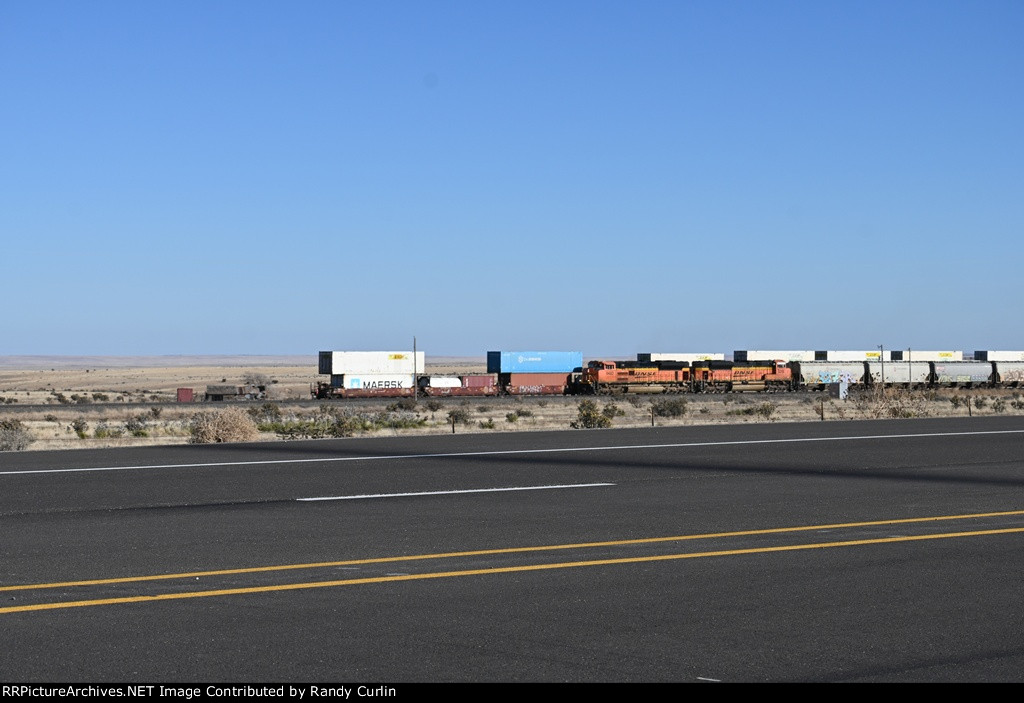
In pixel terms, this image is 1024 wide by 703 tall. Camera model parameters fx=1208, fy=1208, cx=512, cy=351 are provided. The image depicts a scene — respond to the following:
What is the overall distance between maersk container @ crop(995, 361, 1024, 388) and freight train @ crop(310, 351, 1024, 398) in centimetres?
18

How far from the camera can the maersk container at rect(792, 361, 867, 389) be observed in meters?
98.4

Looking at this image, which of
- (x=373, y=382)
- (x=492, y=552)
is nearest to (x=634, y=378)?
(x=373, y=382)

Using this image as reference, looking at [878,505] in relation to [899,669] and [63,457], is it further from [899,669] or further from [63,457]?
[63,457]

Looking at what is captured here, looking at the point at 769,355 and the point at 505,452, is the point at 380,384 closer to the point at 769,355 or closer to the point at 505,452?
the point at 769,355

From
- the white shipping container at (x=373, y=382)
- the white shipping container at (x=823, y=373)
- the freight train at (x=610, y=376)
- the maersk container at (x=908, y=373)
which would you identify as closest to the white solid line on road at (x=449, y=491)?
the freight train at (x=610, y=376)

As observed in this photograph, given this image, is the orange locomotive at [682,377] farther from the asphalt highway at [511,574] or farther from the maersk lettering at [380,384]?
the asphalt highway at [511,574]

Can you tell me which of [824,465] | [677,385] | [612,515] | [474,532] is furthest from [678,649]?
[677,385]

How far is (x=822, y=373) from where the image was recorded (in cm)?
9869

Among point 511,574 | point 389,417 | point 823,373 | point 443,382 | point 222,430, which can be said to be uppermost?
point 823,373

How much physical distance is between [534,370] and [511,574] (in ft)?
286

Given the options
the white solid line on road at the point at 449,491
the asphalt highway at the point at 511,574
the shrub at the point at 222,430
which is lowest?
the asphalt highway at the point at 511,574

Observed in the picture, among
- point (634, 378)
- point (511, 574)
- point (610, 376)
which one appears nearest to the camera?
point (511, 574)

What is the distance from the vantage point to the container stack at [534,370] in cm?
9525

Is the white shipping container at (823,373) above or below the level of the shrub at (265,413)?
above
